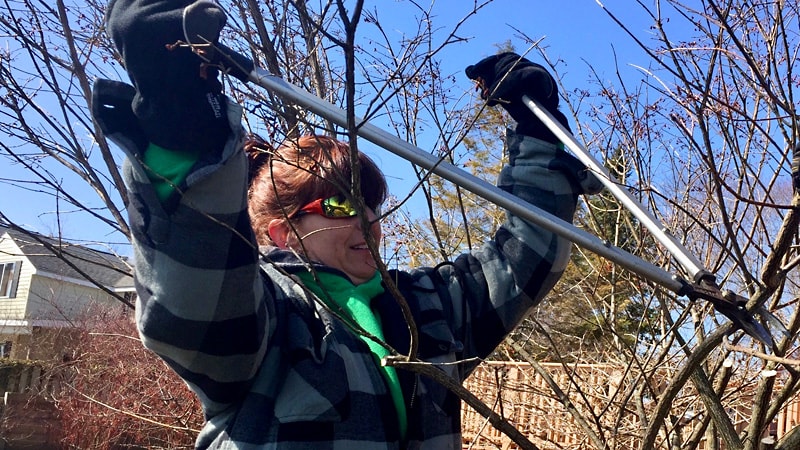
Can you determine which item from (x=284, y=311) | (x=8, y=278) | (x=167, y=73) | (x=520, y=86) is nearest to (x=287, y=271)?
(x=284, y=311)

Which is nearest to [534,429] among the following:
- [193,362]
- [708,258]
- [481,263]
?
[708,258]

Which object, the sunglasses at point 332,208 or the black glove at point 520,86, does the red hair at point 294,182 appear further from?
the black glove at point 520,86

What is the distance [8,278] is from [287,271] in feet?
78.5

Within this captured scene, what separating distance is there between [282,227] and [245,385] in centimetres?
48

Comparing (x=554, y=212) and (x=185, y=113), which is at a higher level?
(x=554, y=212)

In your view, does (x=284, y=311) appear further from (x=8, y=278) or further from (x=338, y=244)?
(x=8, y=278)

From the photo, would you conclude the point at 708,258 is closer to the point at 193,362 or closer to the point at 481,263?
the point at 481,263

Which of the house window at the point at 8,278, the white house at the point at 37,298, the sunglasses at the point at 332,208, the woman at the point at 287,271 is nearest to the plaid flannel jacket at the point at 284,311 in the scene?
the woman at the point at 287,271

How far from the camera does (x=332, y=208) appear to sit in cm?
169

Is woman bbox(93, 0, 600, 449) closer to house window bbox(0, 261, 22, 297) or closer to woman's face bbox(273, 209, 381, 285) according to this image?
woman's face bbox(273, 209, 381, 285)

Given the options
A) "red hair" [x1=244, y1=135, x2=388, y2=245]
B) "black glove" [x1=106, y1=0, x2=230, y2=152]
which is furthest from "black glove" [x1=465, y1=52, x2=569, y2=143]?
"black glove" [x1=106, y1=0, x2=230, y2=152]

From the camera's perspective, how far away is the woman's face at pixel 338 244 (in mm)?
1704

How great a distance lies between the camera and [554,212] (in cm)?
182

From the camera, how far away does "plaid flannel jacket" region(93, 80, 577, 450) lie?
121 centimetres
